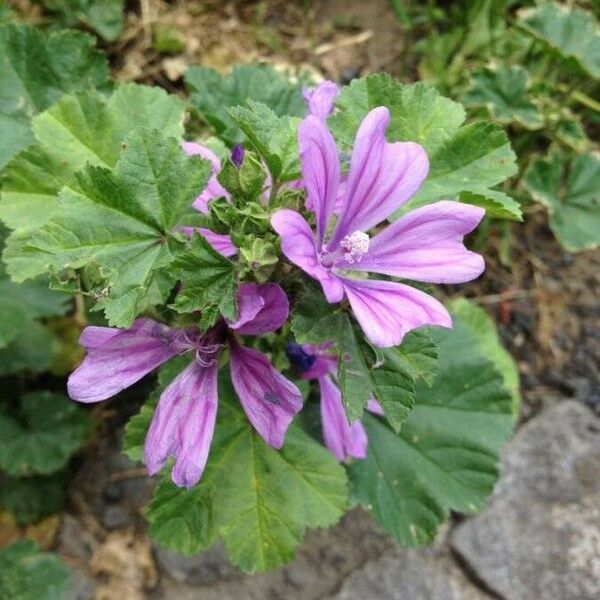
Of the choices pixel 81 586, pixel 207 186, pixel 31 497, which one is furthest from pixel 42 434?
pixel 207 186

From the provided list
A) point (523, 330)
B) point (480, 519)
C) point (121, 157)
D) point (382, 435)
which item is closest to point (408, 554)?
point (480, 519)

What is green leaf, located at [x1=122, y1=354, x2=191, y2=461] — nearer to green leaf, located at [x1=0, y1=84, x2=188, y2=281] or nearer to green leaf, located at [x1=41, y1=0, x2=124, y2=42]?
green leaf, located at [x1=0, y1=84, x2=188, y2=281]

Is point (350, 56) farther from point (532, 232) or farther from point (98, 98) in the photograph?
point (98, 98)

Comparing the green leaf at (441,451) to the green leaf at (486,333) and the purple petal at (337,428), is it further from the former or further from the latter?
the green leaf at (486,333)

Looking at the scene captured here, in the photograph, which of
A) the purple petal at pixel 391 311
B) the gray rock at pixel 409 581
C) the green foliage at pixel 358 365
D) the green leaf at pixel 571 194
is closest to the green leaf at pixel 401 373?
the green foliage at pixel 358 365

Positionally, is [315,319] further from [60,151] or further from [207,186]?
[60,151]

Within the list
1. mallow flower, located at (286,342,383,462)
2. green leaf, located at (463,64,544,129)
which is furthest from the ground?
mallow flower, located at (286,342,383,462)

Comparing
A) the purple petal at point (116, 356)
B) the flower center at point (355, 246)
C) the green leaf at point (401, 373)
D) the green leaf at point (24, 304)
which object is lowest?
the green leaf at point (24, 304)
